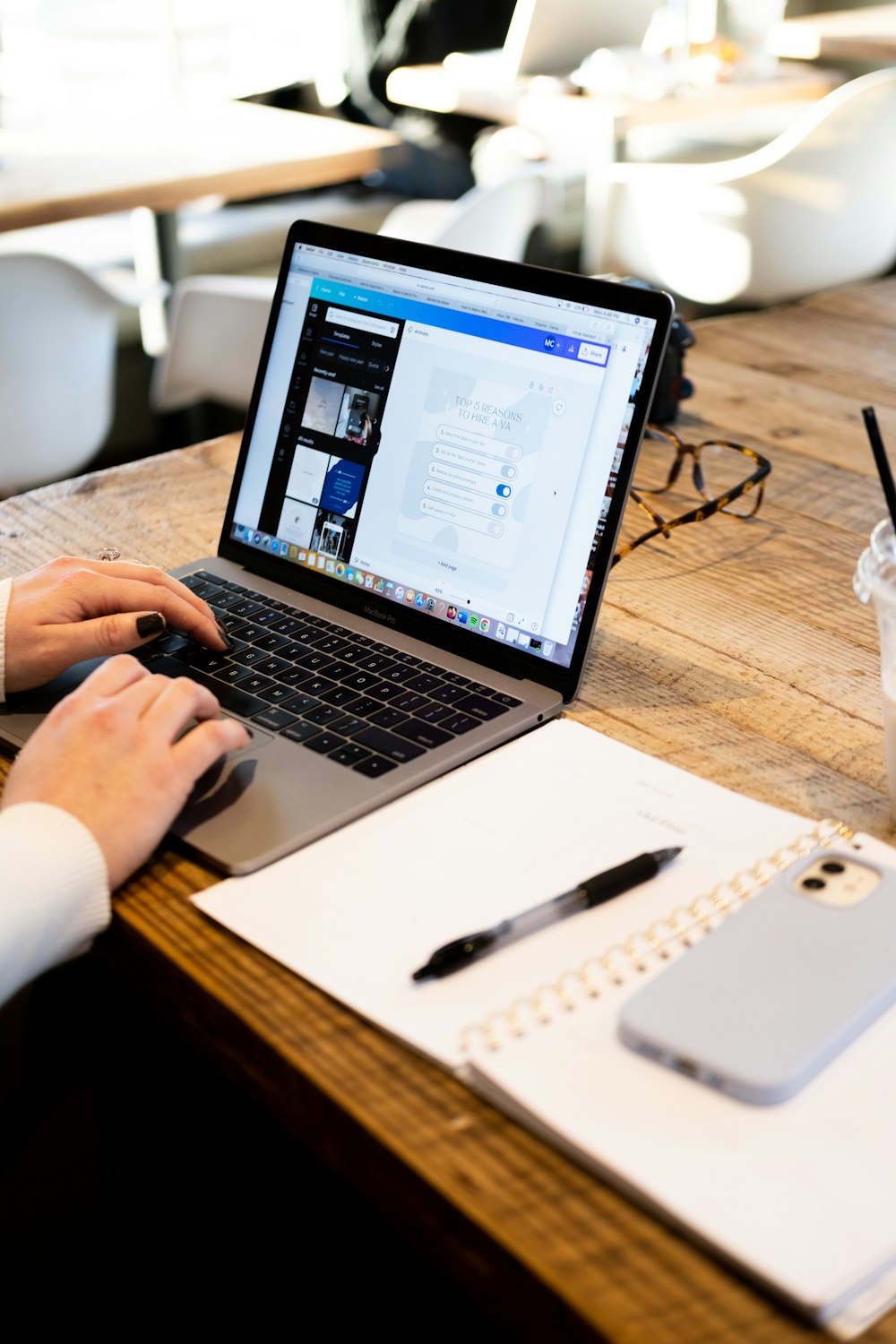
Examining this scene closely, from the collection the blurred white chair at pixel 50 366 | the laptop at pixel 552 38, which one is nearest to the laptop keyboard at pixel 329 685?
the blurred white chair at pixel 50 366

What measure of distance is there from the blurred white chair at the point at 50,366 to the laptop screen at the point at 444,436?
1.38 m

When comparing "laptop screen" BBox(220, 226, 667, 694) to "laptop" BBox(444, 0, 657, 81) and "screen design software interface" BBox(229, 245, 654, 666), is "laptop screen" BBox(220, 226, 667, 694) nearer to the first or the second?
"screen design software interface" BBox(229, 245, 654, 666)

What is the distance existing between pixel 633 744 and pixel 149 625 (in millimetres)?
338

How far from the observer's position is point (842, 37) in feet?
11.1

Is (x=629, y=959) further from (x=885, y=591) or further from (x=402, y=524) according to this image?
(x=402, y=524)

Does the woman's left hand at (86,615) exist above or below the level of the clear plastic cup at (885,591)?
below

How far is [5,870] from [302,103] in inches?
158

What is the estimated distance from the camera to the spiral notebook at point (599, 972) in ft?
1.54

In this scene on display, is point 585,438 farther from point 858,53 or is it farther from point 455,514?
point 858,53

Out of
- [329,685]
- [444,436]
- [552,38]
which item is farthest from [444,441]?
[552,38]

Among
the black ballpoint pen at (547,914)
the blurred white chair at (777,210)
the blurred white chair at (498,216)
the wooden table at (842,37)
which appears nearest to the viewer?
the black ballpoint pen at (547,914)

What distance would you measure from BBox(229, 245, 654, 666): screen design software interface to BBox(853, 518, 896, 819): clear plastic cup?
17 cm

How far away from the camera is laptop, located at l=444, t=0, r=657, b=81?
3381 millimetres

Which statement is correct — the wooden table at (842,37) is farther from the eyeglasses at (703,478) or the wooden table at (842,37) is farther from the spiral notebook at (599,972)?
the spiral notebook at (599,972)
